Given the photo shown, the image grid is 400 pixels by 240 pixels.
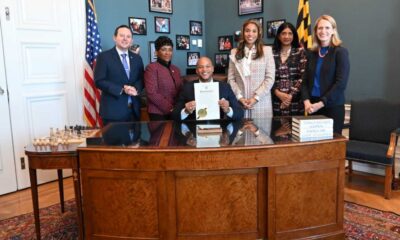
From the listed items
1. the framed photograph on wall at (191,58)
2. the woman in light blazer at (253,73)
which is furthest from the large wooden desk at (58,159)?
the framed photograph on wall at (191,58)

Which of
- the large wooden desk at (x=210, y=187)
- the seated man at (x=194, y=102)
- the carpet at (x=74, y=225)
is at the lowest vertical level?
the carpet at (x=74, y=225)

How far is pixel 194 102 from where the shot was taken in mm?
2975

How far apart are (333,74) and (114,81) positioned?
1.85 m

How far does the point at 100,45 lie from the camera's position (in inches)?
173

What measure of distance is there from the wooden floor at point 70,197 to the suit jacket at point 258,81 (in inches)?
46.3

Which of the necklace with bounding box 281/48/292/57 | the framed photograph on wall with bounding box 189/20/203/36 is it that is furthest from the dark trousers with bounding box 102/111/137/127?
the framed photograph on wall with bounding box 189/20/203/36

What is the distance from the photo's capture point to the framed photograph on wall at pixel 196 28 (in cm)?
574

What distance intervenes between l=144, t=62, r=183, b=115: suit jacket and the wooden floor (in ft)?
4.33

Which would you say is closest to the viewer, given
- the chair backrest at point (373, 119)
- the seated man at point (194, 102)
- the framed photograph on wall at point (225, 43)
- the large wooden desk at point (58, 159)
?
the large wooden desk at point (58, 159)

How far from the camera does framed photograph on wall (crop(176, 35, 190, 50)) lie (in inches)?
218

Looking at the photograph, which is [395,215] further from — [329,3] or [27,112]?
[27,112]

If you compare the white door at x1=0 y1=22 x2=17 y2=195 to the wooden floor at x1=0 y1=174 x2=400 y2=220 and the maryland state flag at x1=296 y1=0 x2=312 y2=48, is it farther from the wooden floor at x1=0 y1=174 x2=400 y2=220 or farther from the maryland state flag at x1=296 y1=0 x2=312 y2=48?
the maryland state flag at x1=296 y1=0 x2=312 y2=48

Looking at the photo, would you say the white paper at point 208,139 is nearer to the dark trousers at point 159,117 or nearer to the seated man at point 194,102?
the seated man at point 194,102

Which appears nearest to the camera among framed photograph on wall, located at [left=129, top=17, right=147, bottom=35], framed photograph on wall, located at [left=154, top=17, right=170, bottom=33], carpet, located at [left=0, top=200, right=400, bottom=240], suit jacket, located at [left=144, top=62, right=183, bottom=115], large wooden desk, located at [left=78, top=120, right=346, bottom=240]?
large wooden desk, located at [left=78, top=120, right=346, bottom=240]
